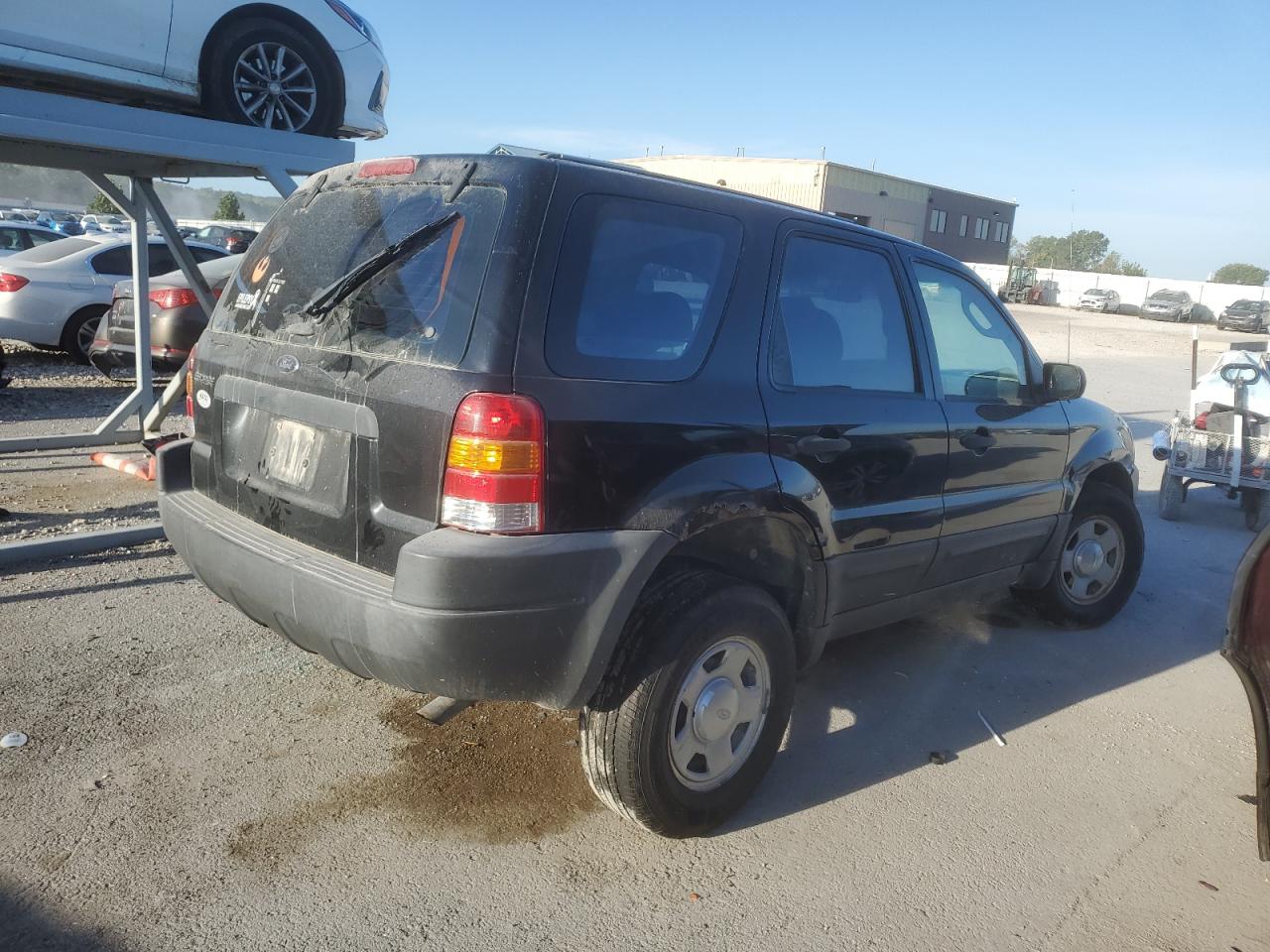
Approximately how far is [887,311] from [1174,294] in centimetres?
5012

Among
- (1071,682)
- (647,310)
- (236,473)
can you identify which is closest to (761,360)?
(647,310)

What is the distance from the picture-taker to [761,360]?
10.6ft

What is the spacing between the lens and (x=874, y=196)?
47812 millimetres

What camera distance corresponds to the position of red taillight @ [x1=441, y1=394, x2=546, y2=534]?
258 centimetres

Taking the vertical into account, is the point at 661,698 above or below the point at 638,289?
below

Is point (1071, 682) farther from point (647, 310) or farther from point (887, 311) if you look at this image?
point (647, 310)

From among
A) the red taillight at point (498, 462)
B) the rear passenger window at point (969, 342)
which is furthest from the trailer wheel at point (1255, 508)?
the red taillight at point (498, 462)

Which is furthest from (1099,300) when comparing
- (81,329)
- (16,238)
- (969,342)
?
(969,342)

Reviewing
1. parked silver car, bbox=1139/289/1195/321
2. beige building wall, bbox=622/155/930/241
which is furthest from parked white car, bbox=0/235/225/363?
parked silver car, bbox=1139/289/1195/321

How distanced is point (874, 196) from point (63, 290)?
139 feet

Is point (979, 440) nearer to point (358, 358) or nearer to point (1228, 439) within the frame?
point (358, 358)

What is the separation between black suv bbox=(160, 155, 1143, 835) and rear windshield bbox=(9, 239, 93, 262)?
9361 mm

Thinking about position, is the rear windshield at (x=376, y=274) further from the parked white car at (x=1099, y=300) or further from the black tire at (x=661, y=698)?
the parked white car at (x=1099, y=300)

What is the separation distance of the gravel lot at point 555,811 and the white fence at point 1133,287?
47.6 m
